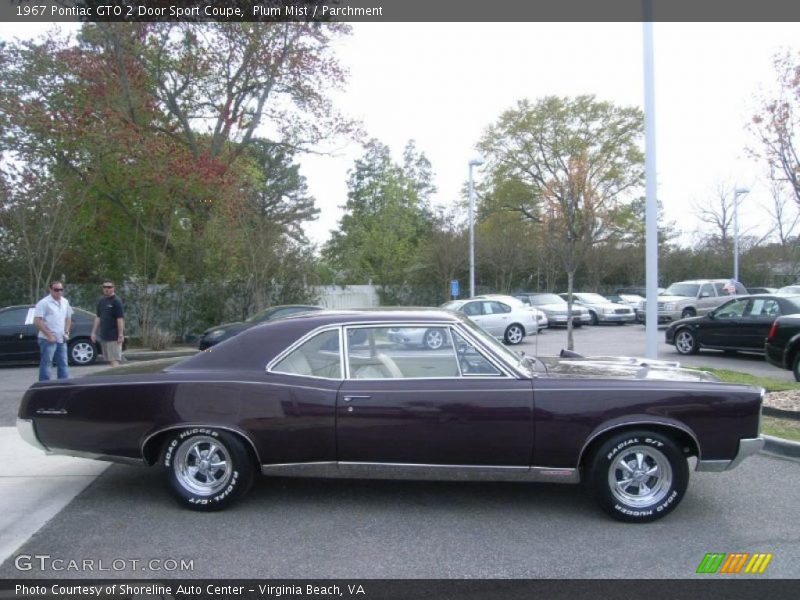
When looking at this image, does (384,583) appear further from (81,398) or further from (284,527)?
(81,398)

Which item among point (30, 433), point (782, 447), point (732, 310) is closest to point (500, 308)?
point (732, 310)

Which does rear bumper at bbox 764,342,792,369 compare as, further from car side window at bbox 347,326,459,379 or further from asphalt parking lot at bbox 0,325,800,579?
car side window at bbox 347,326,459,379

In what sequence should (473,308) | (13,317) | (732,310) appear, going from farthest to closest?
1. (473,308)
2. (732,310)
3. (13,317)

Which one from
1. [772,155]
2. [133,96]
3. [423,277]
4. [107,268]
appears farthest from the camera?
[423,277]

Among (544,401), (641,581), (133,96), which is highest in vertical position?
(133,96)

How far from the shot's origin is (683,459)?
442 cm

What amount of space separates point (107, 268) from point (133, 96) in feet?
19.3

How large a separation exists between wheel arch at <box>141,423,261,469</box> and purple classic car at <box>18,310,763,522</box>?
0.4 inches

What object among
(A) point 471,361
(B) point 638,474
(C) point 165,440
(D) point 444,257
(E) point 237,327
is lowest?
(B) point 638,474

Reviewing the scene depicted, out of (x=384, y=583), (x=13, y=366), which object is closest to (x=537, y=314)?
(x=13, y=366)

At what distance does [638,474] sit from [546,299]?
21749 millimetres

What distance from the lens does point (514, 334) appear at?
18562mm

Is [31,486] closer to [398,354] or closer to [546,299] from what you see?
[398,354]

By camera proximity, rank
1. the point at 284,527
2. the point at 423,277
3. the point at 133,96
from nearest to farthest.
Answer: the point at 284,527
the point at 133,96
the point at 423,277
